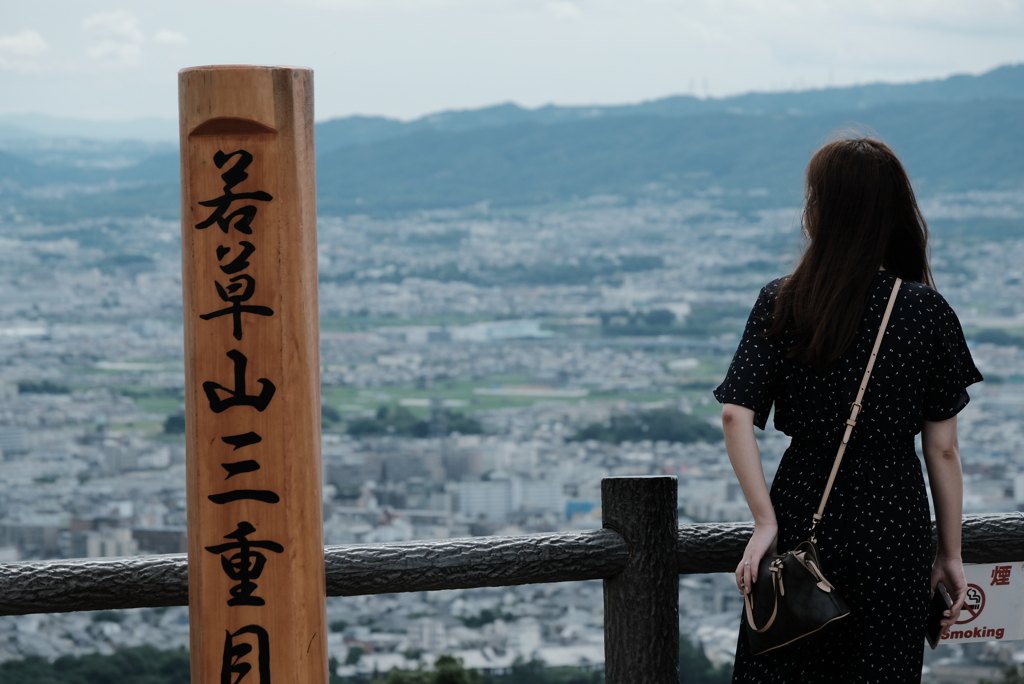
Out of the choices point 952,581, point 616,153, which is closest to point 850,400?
point 952,581

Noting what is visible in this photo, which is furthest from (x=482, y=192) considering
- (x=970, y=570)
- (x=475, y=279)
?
(x=970, y=570)

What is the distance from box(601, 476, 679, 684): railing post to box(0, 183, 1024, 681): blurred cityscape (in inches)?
27.9

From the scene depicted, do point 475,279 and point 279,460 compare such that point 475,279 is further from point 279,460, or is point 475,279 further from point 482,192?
point 279,460

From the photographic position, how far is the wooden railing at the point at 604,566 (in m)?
2.03

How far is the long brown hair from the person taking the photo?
1665 millimetres

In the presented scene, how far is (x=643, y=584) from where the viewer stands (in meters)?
2.19

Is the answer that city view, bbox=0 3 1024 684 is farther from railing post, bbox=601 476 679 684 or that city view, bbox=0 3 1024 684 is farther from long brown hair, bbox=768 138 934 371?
long brown hair, bbox=768 138 934 371

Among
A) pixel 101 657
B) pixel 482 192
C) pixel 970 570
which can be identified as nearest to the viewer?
pixel 970 570

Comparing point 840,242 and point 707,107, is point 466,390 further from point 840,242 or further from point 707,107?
point 840,242

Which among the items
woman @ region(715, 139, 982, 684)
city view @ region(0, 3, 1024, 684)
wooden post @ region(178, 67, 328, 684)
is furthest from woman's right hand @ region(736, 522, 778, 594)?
city view @ region(0, 3, 1024, 684)

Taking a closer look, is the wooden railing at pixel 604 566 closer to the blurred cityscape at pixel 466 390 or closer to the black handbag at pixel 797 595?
the black handbag at pixel 797 595

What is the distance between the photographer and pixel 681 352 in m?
29.8

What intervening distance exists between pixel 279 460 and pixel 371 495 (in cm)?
1753

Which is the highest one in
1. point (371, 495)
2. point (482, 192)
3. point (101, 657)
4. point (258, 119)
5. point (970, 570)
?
point (482, 192)
